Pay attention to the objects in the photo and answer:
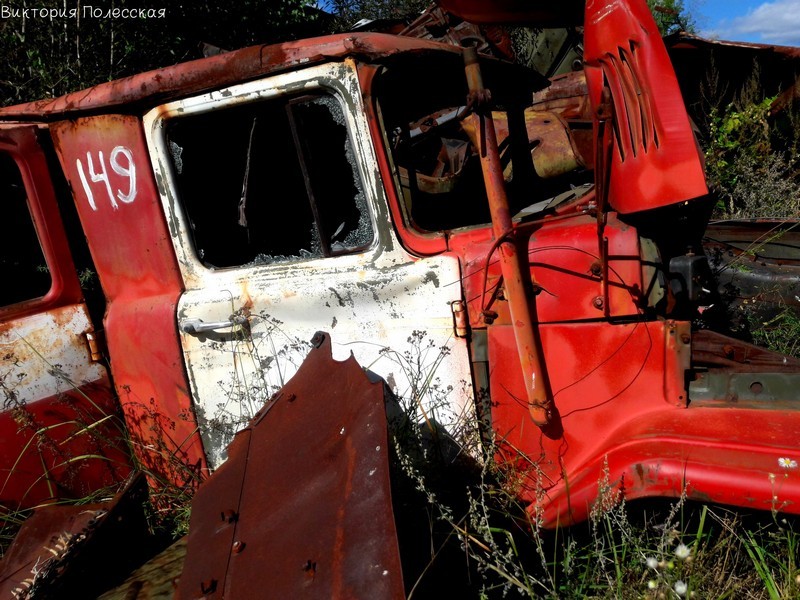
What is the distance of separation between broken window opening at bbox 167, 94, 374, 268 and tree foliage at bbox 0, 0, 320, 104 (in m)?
3.65

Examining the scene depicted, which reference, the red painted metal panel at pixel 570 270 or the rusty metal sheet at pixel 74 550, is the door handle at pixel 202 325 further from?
the red painted metal panel at pixel 570 270

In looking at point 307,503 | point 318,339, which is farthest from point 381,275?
point 307,503

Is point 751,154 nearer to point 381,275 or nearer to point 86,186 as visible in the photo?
point 381,275

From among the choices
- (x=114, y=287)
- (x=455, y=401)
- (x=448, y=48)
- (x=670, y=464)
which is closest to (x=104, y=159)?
(x=114, y=287)

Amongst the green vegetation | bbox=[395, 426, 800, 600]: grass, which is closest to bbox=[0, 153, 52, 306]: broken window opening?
bbox=[395, 426, 800, 600]: grass

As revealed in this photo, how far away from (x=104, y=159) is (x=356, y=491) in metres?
1.74

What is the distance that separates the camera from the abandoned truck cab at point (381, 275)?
1902mm

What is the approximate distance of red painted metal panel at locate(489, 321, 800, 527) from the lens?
5.62ft

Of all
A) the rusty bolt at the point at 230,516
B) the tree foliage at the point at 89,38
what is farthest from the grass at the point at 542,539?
the tree foliage at the point at 89,38

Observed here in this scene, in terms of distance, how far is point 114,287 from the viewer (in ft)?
8.87

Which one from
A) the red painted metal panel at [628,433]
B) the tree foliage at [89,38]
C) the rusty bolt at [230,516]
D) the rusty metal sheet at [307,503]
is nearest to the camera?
the rusty metal sheet at [307,503]

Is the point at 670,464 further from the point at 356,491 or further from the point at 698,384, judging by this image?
the point at 356,491

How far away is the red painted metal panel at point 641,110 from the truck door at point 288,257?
684mm

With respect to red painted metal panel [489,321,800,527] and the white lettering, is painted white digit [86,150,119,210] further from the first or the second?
red painted metal panel [489,321,800,527]
